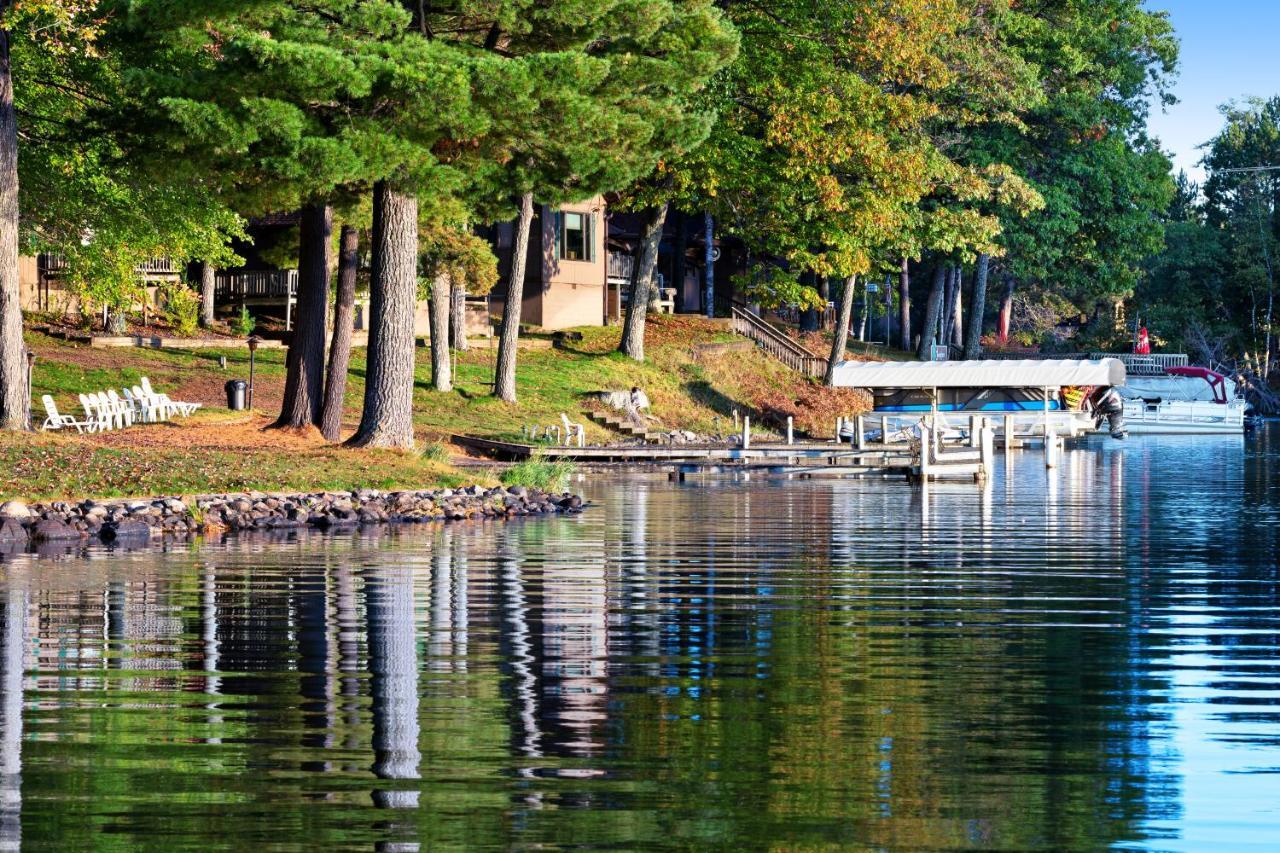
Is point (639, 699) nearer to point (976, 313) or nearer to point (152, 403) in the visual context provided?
point (152, 403)

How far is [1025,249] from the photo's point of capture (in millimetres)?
70938

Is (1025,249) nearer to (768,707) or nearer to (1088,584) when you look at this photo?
(1088,584)

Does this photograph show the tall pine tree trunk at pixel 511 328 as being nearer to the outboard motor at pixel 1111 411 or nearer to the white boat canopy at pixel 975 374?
the white boat canopy at pixel 975 374

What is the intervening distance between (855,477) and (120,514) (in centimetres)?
2242

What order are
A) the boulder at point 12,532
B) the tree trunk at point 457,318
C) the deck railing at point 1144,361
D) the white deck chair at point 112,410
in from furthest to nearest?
the deck railing at point 1144,361
the tree trunk at point 457,318
the white deck chair at point 112,410
the boulder at point 12,532

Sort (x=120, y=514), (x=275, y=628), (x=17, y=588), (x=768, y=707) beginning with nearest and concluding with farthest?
(x=768, y=707), (x=275, y=628), (x=17, y=588), (x=120, y=514)

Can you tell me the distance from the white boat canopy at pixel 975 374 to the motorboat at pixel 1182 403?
19.8 metres

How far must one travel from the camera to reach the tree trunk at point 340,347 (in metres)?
36.2

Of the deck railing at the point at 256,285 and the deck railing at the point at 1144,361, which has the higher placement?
the deck railing at the point at 256,285

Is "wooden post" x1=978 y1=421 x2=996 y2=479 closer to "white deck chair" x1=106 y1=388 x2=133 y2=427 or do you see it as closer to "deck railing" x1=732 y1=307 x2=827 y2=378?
"white deck chair" x1=106 y1=388 x2=133 y2=427

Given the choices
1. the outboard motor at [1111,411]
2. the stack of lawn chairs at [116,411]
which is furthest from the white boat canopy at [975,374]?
the stack of lawn chairs at [116,411]

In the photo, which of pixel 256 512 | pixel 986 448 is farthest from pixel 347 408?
pixel 256 512

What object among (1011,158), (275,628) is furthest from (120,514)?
(1011,158)

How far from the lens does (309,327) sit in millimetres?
36875
